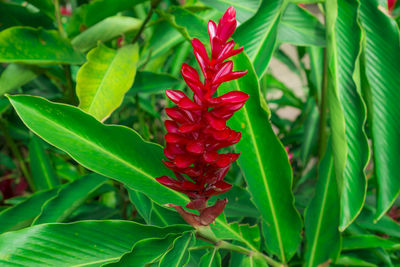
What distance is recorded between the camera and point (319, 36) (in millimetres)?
753

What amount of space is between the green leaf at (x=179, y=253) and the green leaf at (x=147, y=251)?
0.02 metres

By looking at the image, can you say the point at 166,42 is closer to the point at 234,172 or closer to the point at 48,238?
the point at 234,172

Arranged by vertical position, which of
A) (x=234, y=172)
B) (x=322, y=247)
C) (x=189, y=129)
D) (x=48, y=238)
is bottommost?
(x=234, y=172)

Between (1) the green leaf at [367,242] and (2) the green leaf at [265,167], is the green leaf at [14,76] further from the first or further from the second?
(1) the green leaf at [367,242]

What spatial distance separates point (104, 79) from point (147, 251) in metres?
0.30

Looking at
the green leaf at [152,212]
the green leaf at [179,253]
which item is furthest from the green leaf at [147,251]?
the green leaf at [152,212]

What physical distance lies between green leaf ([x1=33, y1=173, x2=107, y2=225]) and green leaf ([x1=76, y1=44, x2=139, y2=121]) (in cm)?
20

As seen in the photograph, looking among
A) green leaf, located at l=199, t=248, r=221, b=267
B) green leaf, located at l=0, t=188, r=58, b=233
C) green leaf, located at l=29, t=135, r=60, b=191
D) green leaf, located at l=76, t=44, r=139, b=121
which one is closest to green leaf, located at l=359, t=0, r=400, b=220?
green leaf, located at l=199, t=248, r=221, b=267

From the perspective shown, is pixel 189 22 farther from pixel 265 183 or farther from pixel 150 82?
pixel 265 183

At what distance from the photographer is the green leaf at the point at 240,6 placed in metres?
0.73

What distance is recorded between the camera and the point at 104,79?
2.21 feet

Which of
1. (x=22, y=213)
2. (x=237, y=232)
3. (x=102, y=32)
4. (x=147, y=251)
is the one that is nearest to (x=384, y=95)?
(x=237, y=232)

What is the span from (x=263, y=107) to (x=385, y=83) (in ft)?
0.67

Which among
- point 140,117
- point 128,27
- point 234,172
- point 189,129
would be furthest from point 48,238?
point 234,172
